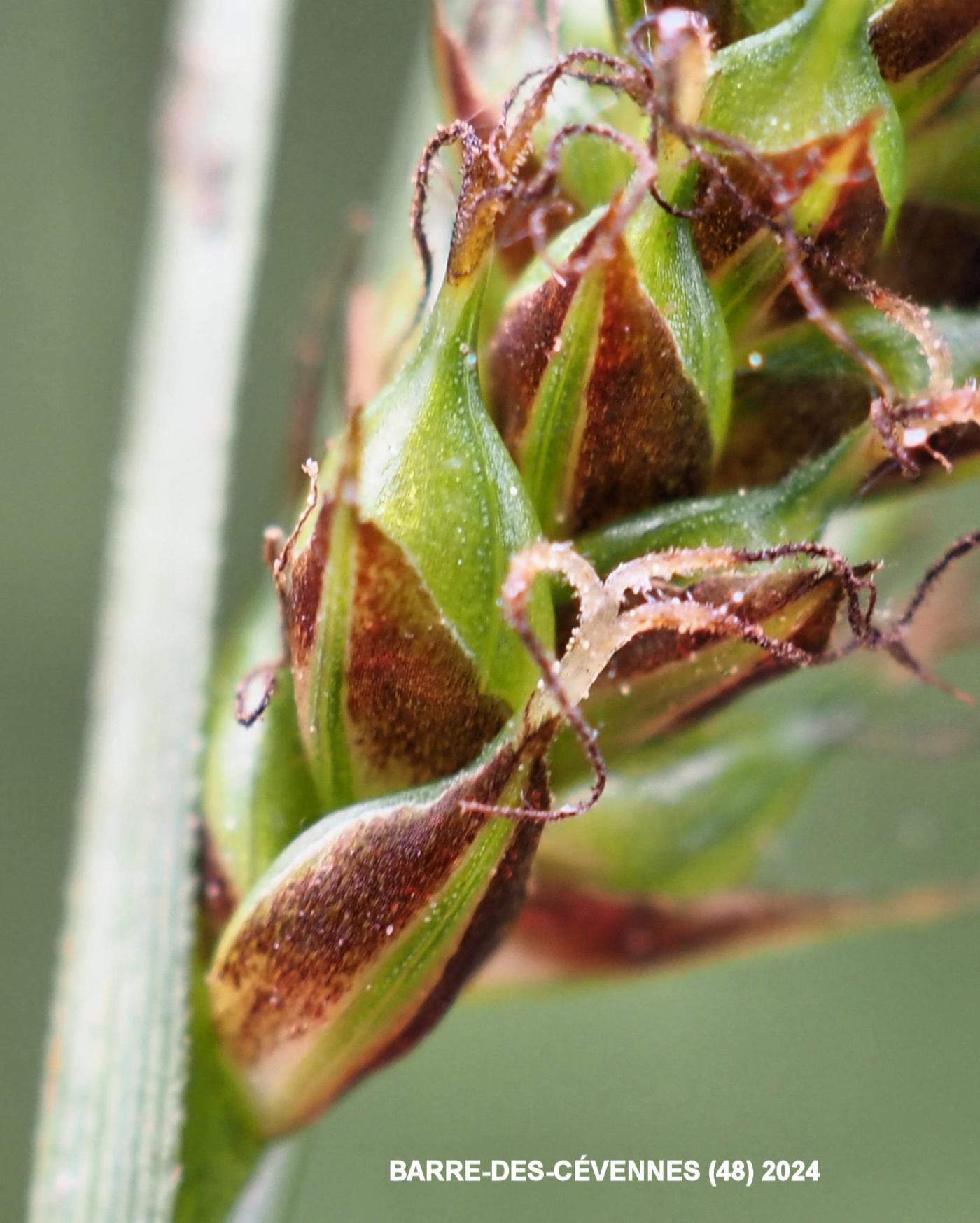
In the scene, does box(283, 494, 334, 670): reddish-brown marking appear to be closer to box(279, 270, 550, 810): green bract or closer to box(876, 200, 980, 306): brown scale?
box(279, 270, 550, 810): green bract

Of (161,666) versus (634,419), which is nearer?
(634,419)

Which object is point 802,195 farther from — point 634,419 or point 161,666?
point 161,666

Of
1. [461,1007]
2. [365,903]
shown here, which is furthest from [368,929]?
[461,1007]

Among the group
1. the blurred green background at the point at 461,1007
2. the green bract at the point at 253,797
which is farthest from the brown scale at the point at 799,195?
the blurred green background at the point at 461,1007

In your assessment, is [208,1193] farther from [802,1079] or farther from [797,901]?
[802,1079]

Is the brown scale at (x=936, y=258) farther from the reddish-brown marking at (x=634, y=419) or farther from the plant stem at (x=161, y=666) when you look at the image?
the plant stem at (x=161, y=666)

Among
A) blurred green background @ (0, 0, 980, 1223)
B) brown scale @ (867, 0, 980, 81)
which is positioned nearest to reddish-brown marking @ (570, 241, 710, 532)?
brown scale @ (867, 0, 980, 81)

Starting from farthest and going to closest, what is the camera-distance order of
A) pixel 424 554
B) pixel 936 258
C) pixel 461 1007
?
pixel 461 1007 → pixel 936 258 → pixel 424 554
